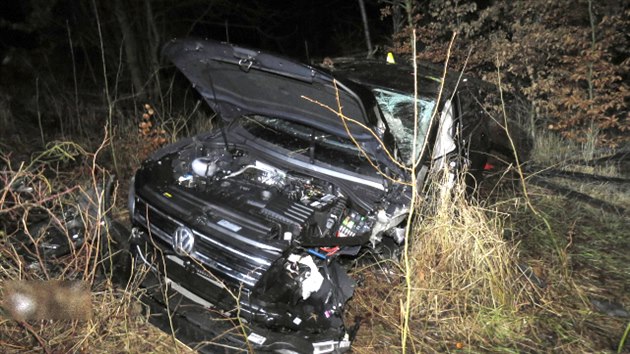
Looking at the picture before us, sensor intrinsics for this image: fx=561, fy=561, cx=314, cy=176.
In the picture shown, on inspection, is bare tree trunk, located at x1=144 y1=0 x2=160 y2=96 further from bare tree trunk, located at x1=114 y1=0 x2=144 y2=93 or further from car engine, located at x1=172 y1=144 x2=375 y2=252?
car engine, located at x1=172 y1=144 x2=375 y2=252

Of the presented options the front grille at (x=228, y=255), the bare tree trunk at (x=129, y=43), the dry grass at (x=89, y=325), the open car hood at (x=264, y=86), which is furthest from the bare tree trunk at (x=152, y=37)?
the front grille at (x=228, y=255)

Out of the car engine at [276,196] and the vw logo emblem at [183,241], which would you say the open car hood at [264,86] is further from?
the vw logo emblem at [183,241]

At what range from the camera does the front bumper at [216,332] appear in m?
3.23

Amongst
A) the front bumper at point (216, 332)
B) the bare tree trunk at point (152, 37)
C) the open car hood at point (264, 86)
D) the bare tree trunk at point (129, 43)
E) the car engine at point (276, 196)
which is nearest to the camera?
the front bumper at point (216, 332)

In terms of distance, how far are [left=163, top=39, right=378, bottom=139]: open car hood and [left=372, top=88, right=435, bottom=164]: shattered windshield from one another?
0.62m

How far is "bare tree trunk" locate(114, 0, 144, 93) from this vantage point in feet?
28.8

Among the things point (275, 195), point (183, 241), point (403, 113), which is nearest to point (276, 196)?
point (275, 195)

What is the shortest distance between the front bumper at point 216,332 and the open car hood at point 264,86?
1.39 metres

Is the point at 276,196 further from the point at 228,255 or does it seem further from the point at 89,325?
the point at 89,325

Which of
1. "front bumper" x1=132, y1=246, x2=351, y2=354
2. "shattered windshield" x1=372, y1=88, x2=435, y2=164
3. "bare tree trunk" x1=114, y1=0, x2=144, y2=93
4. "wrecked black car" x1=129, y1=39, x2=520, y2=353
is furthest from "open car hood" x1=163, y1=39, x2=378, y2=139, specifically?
"bare tree trunk" x1=114, y1=0, x2=144, y2=93

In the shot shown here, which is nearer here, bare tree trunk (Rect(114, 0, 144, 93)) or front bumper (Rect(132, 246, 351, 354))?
front bumper (Rect(132, 246, 351, 354))

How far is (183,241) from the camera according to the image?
3490 millimetres

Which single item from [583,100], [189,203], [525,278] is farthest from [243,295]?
[583,100]

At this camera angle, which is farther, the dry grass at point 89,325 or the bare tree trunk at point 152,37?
the bare tree trunk at point 152,37
